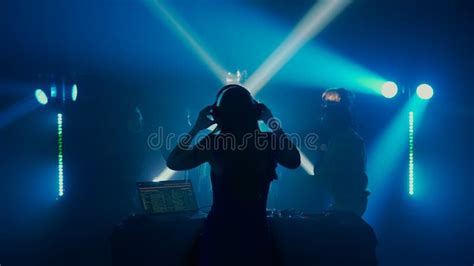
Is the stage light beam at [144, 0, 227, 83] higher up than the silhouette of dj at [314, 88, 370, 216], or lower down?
higher up

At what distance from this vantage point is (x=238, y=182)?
80.0 inches

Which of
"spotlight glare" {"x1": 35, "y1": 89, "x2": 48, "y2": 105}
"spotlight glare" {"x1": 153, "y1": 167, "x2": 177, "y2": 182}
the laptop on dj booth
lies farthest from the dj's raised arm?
"spotlight glare" {"x1": 35, "y1": 89, "x2": 48, "y2": 105}

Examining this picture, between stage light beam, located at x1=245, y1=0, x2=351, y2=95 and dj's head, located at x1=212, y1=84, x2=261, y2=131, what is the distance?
3.04 meters

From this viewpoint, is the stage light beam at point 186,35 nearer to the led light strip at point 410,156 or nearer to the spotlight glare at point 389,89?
the spotlight glare at point 389,89

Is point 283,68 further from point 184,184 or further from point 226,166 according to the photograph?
point 226,166

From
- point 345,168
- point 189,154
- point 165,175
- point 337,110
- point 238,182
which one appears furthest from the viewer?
point 165,175

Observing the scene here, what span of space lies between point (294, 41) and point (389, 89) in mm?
1353

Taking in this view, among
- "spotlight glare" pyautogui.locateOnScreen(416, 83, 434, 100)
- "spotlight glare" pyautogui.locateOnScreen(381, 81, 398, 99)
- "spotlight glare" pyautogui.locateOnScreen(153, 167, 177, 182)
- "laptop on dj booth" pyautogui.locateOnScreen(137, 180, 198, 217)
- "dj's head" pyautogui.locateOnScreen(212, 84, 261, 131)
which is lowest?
"laptop on dj booth" pyautogui.locateOnScreen(137, 180, 198, 217)

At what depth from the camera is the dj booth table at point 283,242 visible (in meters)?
2.63

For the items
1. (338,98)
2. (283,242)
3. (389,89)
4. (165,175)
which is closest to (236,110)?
(283,242)

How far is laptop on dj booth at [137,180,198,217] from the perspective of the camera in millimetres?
2844

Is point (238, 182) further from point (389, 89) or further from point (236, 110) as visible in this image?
point (389, 89)

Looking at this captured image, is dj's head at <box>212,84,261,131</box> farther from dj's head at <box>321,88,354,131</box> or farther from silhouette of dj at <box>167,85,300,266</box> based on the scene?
dj's head at <box>321,88,354,131</box>

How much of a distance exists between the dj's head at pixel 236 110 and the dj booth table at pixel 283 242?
0.89m
